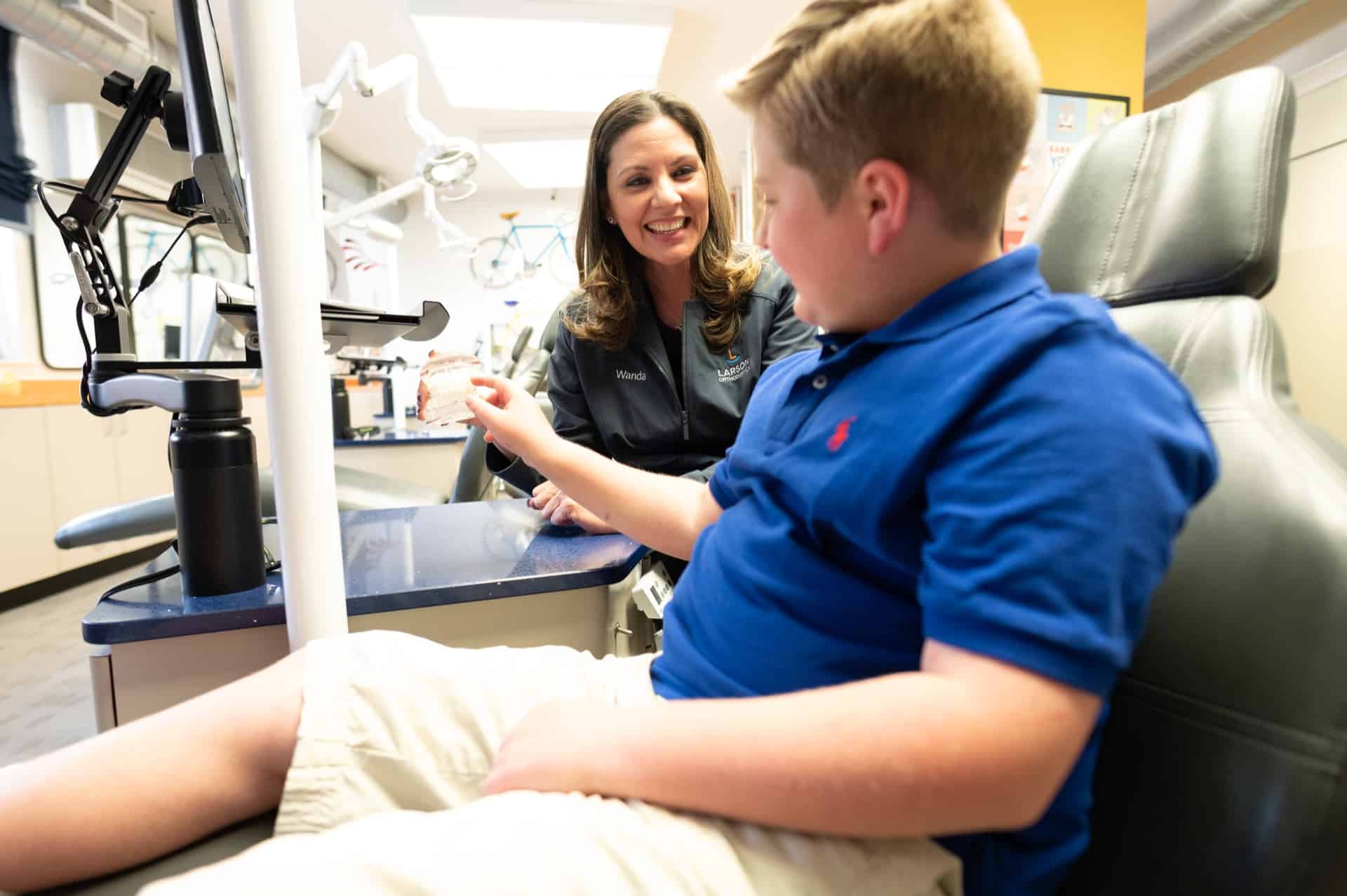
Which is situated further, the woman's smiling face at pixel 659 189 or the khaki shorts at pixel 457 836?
the woman's smiling face at pixel 659 189

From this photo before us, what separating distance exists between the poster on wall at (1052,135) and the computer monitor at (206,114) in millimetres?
2304

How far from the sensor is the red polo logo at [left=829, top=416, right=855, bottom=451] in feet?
1.84

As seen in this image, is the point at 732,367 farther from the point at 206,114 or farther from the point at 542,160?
the point at 542,160

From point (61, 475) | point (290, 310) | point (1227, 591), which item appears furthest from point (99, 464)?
point (1227, 591)

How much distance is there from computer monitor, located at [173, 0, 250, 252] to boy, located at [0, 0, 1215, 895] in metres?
0.55

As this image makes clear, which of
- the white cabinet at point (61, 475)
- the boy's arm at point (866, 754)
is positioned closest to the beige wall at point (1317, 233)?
the boy's arm at point (866, 754)

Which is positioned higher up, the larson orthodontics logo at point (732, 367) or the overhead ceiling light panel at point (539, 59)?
the overhead ceiling light panel at point (539, 59)

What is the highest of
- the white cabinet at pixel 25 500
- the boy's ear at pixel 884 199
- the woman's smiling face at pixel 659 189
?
the woman's smiling face at pixel 659 189

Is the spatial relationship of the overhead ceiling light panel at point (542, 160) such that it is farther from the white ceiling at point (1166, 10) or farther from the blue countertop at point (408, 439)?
the white ceiling at point (1166, 10)

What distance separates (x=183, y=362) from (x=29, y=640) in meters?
2.48

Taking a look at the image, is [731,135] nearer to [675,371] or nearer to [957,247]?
[675,371]

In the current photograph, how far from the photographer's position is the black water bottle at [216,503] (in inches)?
30.0

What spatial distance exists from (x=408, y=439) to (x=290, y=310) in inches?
89.3

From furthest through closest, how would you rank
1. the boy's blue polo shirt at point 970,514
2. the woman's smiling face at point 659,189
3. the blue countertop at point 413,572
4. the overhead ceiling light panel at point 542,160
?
1. the overhead ceiling light panel at point 542,160
2. the woman's smiling face at point 659,189
3. the blue countertop at point 413,572
4. the boy's blue polo shirt at point 970,514
